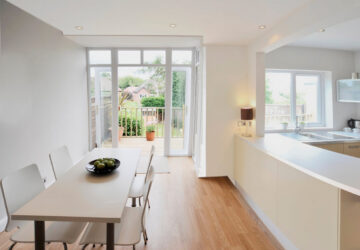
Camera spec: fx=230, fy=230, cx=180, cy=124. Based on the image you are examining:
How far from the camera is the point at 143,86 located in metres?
5.61

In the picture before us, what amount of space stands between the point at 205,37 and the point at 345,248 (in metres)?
2.97

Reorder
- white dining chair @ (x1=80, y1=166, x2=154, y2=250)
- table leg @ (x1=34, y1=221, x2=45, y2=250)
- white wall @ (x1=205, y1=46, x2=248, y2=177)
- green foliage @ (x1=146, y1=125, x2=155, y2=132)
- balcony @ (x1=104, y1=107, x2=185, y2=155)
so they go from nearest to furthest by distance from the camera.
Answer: table leg @ (x1=34, y1=221, x2=45, y2=250) < white dining chair @ (x1=80, y1=166, x2=154, y2=250) < white wall @ (x1=205, y1=46, x2=248, y2=177) < balcony @ (x1=104, y1=107, x2=185, y2=155) < green foliage @ (x1=146, y1=125, x2=155, y2=132)

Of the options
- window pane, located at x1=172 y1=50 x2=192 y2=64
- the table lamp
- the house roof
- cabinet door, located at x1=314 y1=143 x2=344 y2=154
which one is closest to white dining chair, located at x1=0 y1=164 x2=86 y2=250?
the table lamp

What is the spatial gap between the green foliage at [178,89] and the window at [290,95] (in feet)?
6.24

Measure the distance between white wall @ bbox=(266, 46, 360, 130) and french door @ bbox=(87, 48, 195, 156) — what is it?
1951 mm

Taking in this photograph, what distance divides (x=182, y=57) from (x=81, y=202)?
170 inches

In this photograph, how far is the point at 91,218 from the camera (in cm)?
143

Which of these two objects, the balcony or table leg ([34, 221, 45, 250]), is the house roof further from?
table leg ([34, 221, 45, 250])

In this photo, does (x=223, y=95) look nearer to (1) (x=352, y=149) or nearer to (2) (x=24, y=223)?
(1) (x=352, y=149)

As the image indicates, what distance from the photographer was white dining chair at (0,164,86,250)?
1697 millimetres

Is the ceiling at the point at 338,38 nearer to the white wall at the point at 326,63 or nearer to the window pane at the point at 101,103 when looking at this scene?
the white wall at the point at 326,63

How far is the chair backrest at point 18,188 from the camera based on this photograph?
68.5 inches

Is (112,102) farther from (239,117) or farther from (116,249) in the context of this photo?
(116,249)

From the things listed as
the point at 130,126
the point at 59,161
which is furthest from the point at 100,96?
the point at 59,161
